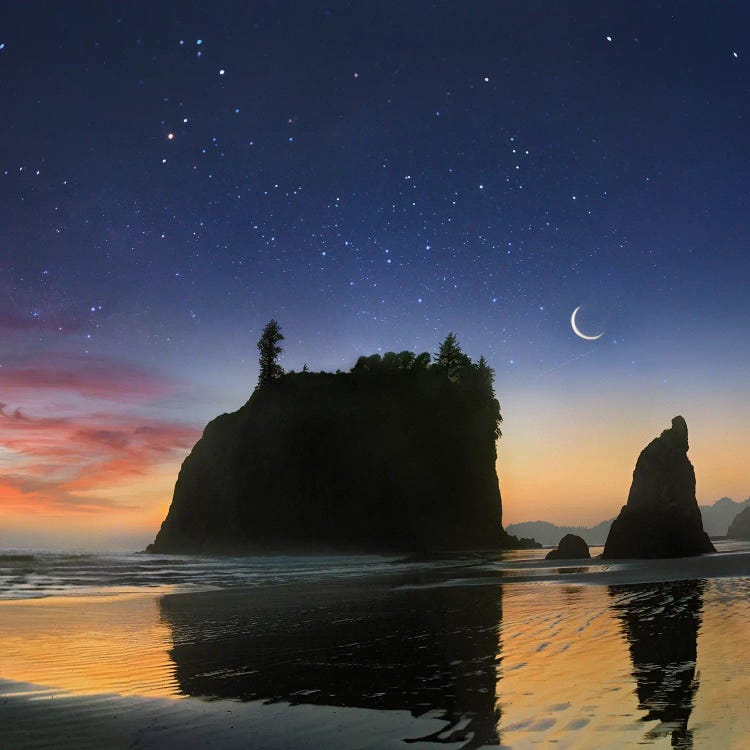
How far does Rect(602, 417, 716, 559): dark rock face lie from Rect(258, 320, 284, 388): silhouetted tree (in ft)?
212

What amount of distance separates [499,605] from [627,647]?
22.8ft

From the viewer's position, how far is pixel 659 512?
4047cm

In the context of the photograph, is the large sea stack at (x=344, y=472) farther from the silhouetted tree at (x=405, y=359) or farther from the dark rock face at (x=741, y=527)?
the dark rock face at (x=741, y=527)

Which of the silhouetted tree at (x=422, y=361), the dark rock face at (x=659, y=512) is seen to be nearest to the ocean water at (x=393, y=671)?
the dark rock face at (x=659, y=512)

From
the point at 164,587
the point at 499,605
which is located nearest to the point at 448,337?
the point at 164,587

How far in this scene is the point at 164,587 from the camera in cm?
2652

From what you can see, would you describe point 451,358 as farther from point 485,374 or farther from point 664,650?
point 664,650

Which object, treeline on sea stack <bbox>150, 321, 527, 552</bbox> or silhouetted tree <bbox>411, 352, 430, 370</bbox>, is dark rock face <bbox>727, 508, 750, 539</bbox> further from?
silhouetted tree <bbox>411, 352, 430, 370</bbox>

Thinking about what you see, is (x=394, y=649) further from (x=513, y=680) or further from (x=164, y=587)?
(x=164, y=587)

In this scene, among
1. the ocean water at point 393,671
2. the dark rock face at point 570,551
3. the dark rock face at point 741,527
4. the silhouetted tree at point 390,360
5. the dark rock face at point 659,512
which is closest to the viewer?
the ocean water at point 393,671

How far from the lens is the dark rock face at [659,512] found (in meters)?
39.9

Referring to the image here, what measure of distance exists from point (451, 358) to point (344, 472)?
3535 centimetres

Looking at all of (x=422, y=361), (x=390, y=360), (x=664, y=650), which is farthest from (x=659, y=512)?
(x=390, y=360)

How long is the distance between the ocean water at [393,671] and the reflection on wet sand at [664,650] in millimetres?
35
